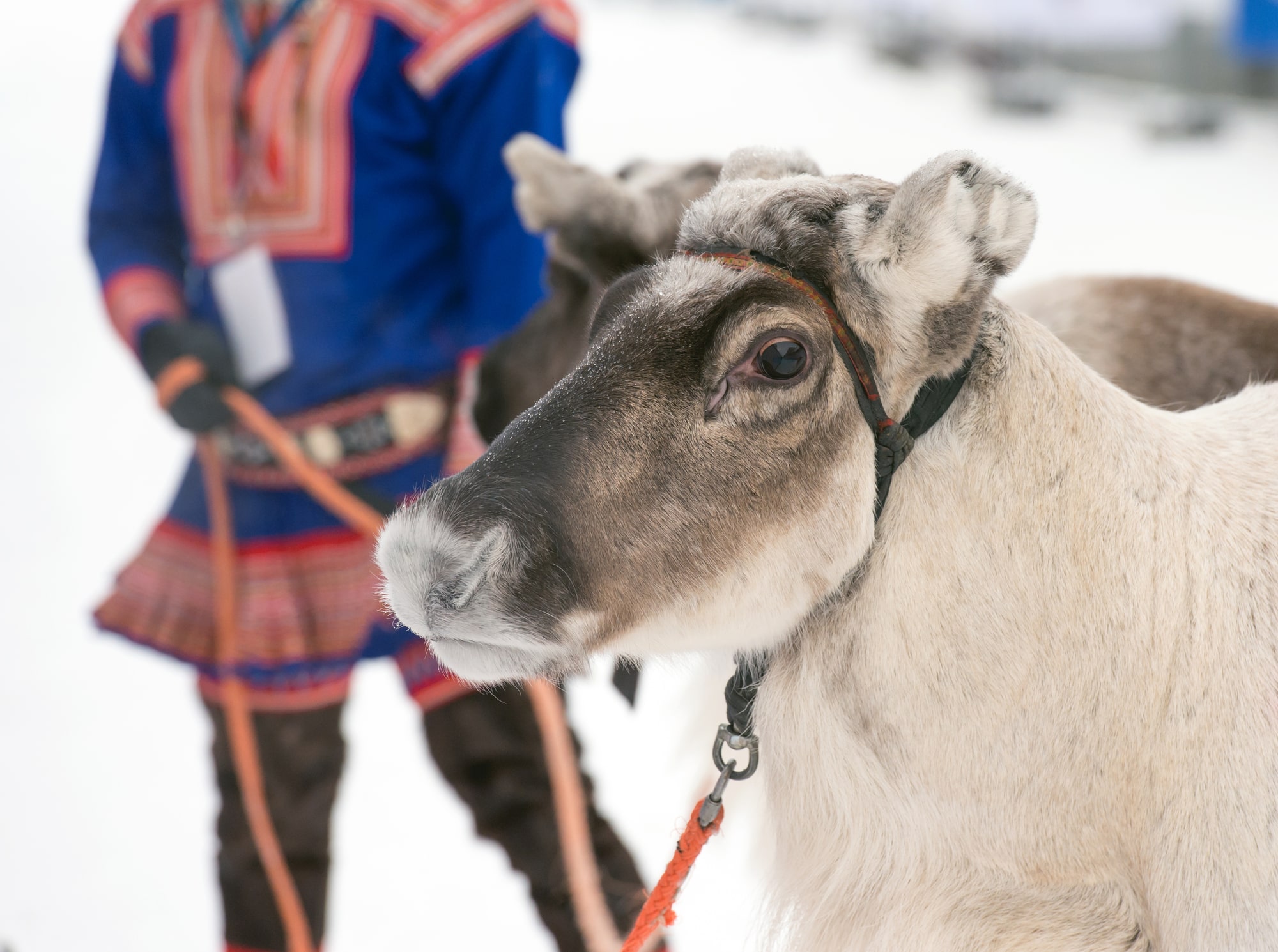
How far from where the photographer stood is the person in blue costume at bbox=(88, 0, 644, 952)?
151cm

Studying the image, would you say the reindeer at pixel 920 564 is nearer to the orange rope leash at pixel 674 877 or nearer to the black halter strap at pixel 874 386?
the black halter strap at pixel 874 386

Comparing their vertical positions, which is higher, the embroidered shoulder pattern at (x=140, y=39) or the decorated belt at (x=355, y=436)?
the embroidered shoulder pattern at (x=140, y=39)

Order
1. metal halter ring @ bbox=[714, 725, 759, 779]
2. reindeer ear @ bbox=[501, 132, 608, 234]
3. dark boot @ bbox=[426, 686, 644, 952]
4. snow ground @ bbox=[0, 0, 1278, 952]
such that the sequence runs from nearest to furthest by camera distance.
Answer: metal halter ring @ bbox=[714, 725, 759, 779]
reindeer ear @ bbox=[501, 132, 608, 234]
dark boot @ bbox=[426, 686, 644, 952]
snow ground @ bbox=[0, 0, 1278, 952]

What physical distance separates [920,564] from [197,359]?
117 centimetres

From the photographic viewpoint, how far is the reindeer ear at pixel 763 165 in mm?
978

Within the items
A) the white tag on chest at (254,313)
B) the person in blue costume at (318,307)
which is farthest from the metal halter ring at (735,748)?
the white tag on chest at (254,313)

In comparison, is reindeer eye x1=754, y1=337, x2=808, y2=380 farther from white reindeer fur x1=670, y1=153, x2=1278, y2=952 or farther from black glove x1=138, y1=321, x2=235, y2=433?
black glove x1=138, y1=321, x2=235, y2=433

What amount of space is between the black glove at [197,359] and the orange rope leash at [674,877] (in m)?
0.99

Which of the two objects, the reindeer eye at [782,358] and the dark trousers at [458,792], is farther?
the dark trousers at [458,792]

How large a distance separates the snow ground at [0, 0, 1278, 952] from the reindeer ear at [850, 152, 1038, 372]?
1.78 feet

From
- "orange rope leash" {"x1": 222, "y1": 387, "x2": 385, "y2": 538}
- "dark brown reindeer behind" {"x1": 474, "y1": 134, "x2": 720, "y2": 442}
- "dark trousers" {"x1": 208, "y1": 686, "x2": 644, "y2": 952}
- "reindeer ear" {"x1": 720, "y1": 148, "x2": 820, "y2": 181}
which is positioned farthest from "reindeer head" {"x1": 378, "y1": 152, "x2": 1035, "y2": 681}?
"dark trousers" {"x1": 208, "y1": 686, "x2": 644, "y2": 952}

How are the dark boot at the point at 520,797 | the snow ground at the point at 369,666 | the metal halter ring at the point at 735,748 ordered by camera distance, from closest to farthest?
the metal halter ring at the point at 735,748
the dark boot at the point at 520,797
the snow ground at the point at 369,666

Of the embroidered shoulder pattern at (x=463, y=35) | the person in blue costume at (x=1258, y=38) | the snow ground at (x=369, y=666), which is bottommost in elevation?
the snow ground at (x=369, y=666)

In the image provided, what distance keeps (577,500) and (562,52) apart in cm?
102
